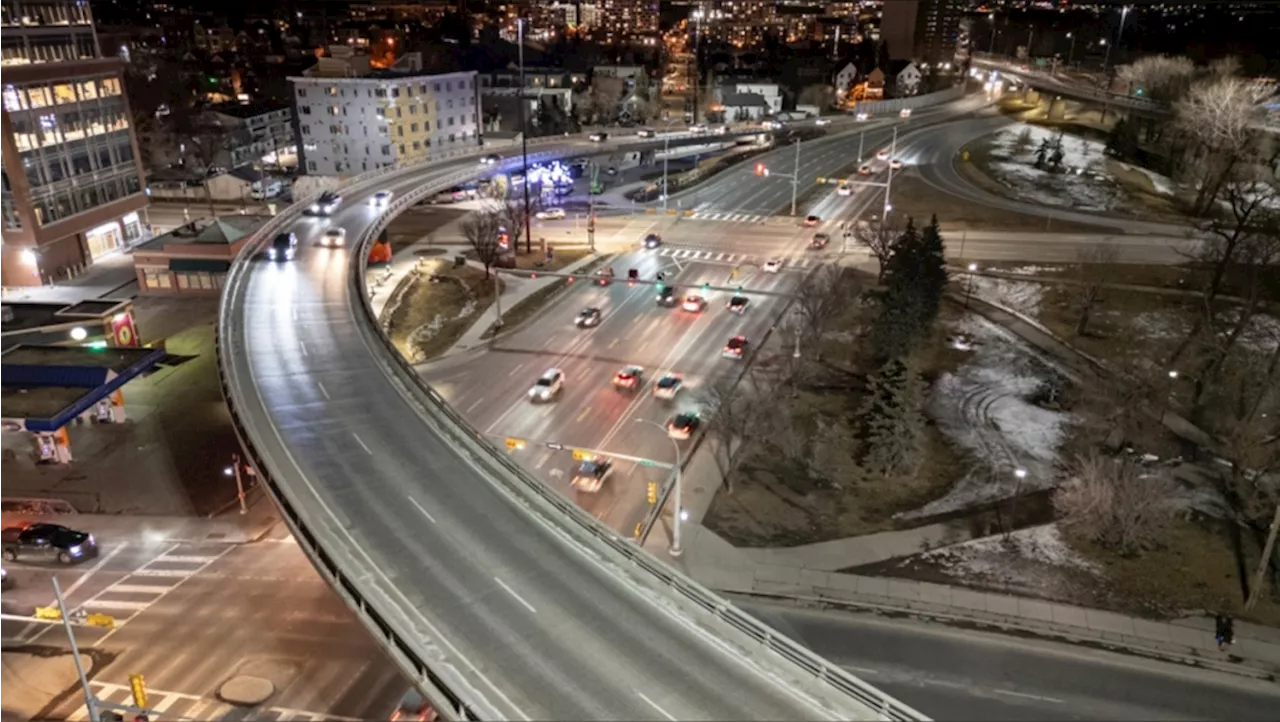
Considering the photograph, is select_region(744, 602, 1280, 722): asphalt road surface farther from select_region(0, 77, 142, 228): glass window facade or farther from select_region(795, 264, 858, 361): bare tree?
select_region(0, 77, 142, 228): glass window facade

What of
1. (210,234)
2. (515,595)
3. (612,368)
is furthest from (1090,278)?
(210,234)

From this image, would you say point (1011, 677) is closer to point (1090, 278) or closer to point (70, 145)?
point (1090, 278)

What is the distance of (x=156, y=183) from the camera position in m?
97.7

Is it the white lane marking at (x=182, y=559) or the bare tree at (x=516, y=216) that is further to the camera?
the bare tree at (x=516, y=216)

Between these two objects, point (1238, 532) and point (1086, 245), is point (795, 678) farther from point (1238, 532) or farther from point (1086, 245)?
point (1086, 245)

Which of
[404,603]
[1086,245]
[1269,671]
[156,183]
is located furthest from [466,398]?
[156,183]

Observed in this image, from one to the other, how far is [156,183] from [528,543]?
311ft

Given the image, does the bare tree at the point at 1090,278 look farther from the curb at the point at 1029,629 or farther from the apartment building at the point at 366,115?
the apartment building at the point at 366,115

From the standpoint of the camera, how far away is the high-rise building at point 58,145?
213 ft

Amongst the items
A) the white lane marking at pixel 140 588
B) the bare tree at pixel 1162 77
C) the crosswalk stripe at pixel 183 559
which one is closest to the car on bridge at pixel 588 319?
the crosswalk stripe at pixel 183 559

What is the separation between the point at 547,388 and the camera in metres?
48.0

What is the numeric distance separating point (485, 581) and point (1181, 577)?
93.4 feet

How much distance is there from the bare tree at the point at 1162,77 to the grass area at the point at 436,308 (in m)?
98.8

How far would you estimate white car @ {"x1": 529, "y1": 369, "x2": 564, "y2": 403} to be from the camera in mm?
47875
